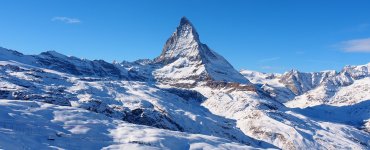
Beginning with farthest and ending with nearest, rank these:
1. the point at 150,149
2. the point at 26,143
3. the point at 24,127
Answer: the point at 24,127, the point at 150,149, the point at 26,143

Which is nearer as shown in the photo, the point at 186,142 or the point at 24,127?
the point at 24,127

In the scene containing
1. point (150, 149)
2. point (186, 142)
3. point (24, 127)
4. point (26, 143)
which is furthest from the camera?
point (186, 142)

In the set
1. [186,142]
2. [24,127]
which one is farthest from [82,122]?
[186,142]

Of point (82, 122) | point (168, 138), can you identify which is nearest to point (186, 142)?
point (168, 138)

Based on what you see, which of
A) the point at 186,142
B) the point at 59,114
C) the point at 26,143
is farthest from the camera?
the point at 59,114

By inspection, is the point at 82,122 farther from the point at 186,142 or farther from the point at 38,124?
the point at 186,142

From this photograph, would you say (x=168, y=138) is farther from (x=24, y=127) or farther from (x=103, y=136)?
(x=24, y=127)
